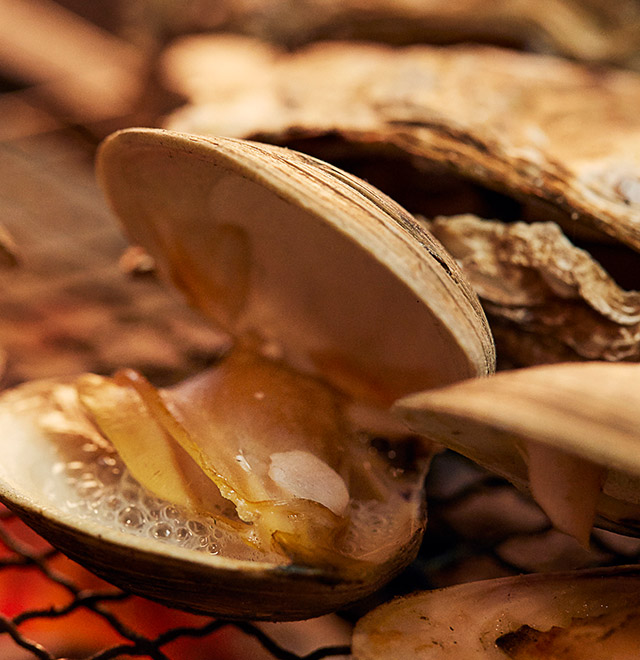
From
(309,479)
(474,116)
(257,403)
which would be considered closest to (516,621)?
(309,479)

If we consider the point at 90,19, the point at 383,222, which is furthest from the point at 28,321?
the point at 90,19

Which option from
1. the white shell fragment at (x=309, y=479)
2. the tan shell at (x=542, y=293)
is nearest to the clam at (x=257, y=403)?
the white shell fragment at (x=309, y=479)

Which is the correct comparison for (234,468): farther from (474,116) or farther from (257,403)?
(474,116)

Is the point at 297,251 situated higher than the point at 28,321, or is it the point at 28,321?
the point at 297,251

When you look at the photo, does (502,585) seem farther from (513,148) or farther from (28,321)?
(28,321)

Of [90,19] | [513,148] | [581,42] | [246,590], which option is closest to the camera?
[246,590]

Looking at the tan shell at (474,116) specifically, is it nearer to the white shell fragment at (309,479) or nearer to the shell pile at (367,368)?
the shell pile at (367,368)
